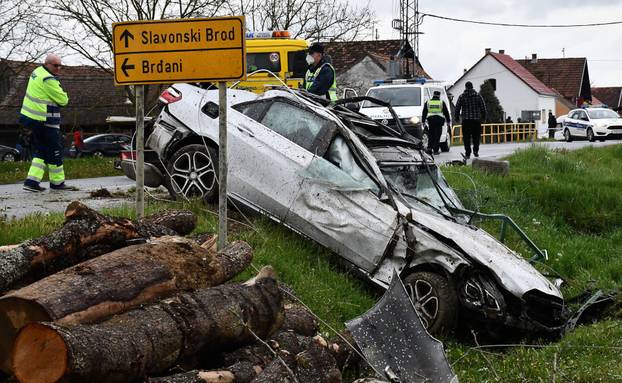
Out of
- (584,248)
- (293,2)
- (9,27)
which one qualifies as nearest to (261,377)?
(584,248)

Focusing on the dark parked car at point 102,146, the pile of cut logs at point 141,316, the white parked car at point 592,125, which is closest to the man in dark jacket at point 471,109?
the pile of cut logs at point 141,316

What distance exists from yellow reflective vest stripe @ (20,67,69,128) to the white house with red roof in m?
56.6

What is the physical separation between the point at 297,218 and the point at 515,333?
7.99 ft

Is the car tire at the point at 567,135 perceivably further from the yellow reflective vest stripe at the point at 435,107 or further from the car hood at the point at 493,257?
the car hood at the point at 493,257

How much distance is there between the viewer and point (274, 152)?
9047 millimetres

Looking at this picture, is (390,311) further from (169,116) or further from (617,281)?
(617,281)

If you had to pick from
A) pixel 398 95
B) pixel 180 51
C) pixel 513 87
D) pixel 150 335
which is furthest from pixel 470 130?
pixel 513 87

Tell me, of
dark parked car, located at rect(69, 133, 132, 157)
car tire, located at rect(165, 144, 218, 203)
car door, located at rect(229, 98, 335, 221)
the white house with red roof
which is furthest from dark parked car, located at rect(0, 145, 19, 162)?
the white house with red roof

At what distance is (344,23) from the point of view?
36.9 meters

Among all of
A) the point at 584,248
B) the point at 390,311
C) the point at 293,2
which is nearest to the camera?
the point at 390,311

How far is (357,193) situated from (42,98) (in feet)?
17.0

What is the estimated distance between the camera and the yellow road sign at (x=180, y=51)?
683 cm

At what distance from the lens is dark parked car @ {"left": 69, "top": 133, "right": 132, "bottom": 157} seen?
135 feet

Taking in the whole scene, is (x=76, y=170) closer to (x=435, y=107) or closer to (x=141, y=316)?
(x=435, y=107)
